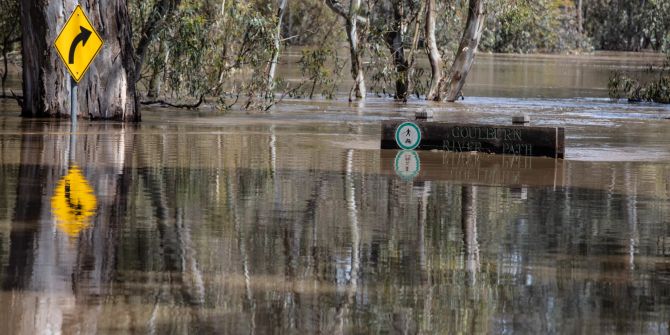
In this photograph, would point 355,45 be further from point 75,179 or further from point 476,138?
point 75,179

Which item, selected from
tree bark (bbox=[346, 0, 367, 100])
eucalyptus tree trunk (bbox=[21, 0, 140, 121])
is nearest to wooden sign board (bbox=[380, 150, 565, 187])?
eucalyptus tree trunk (bbox=[21, 0, 140, 121])

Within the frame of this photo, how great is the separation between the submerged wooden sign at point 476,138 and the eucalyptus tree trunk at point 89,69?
22.4 ft

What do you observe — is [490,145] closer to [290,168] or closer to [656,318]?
[290,168]

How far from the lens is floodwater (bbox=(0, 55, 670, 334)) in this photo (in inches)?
330

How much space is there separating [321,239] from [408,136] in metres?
9.15

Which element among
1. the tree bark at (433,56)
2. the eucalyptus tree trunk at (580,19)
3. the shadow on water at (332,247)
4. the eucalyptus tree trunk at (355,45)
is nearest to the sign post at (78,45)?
the shadow on water at (332,247)

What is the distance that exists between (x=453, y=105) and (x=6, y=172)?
22.2 meters

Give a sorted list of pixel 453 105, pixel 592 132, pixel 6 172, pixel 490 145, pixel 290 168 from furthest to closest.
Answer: pixel 453 105, pixel 592 132, pixel 490 145, pixel 290 168, pixel 6 172

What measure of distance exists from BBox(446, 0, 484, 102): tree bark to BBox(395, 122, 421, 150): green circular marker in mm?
18743

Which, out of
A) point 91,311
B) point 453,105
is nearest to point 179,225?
point 91,311

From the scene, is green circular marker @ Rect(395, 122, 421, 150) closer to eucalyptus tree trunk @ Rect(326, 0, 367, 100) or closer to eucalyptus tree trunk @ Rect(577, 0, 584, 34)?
eucalyptus tree trunk @ Rect(326, 0, 367, 100)

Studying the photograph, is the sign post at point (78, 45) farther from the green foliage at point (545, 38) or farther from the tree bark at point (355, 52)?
the green foliage at point (545, 38)

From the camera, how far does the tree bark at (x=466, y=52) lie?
39.3 metres

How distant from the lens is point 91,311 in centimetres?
823
